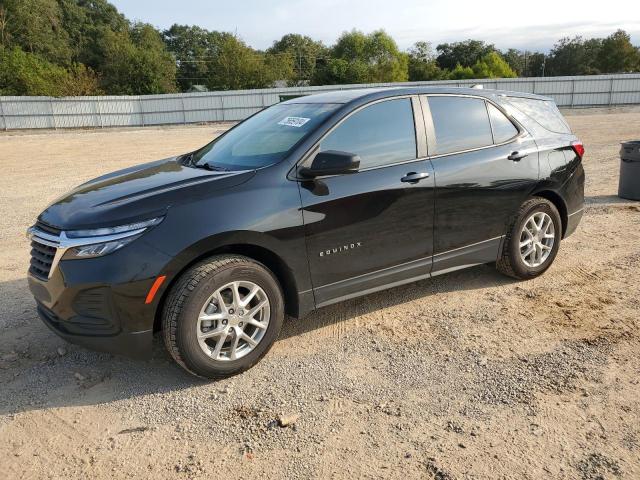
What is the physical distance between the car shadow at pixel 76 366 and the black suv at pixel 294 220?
384 mm

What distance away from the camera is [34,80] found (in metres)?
Result: 40.5

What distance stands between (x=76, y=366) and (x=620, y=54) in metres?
85.0

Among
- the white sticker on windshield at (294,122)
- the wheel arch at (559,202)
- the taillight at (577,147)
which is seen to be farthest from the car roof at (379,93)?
the wheel arch at (559,202)

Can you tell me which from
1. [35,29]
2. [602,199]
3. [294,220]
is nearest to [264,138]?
[294,220]

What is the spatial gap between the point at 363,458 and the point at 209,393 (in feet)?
3.74

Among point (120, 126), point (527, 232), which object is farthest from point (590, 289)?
point (120, 126)

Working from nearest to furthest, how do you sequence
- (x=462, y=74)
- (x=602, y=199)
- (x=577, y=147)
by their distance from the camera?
(x=577, y=147)
(x=602, y=199)
(x=462, y=74)

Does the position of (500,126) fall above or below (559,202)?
above

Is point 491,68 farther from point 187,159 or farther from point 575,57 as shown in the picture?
point 187,159

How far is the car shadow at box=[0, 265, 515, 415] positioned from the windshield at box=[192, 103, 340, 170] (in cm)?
138

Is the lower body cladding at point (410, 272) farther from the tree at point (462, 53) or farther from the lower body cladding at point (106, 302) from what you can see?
the tree at point (462, 53)

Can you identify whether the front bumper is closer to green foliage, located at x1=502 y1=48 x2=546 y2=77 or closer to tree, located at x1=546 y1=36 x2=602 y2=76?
tree, located at x1=546 y1=36 x2=602 y2=76

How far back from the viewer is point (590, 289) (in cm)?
486

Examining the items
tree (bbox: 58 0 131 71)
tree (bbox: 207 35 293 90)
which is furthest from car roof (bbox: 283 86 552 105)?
tree (bbox: 58 0 131 71)
